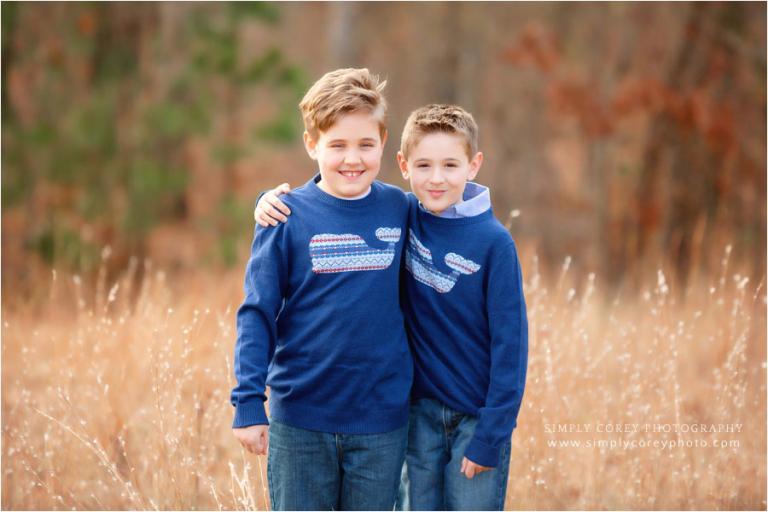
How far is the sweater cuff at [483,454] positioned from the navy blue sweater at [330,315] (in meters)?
0.26

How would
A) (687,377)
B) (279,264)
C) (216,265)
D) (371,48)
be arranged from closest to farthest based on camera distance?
(279,264) < (687,377) < (216,265) < (371,48)

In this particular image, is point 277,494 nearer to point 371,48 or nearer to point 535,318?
point 535,318

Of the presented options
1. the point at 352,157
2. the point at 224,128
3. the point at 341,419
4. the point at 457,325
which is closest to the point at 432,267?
the point at 457,325

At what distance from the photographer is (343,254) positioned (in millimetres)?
2457

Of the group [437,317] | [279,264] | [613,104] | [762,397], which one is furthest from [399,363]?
[613,104]

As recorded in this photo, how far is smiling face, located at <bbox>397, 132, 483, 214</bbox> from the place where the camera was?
8.20 feet

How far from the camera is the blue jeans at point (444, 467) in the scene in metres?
2.48

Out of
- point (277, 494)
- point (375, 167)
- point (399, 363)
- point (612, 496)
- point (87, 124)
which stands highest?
point (87, 124)

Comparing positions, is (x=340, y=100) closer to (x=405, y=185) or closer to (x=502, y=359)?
(x=502, y=359)

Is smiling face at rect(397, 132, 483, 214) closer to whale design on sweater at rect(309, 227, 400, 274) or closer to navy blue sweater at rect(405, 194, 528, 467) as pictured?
navy blue sweater at rect(405, 194, 528, 467)

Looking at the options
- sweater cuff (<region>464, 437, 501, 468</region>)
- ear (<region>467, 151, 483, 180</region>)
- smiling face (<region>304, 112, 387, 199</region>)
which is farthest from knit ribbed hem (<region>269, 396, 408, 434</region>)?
ear (<region>467, 151, 483, 180</region>)

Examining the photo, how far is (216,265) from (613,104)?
540cm

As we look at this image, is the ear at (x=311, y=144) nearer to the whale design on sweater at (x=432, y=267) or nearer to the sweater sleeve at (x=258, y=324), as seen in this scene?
the sweater sleeve at (x=258, y=324)

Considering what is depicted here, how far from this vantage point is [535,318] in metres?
4.29
